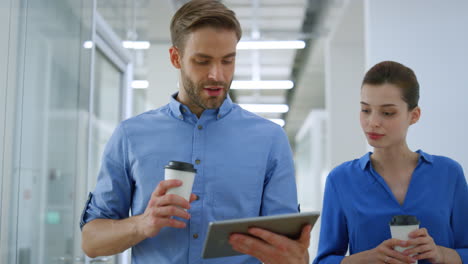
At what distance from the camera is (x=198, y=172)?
56.0 inches

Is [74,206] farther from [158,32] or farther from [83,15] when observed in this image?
[158,32]

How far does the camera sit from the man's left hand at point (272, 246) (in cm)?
112

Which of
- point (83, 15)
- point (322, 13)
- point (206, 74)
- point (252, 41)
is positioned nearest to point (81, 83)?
point (83, 15)

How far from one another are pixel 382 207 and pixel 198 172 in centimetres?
74

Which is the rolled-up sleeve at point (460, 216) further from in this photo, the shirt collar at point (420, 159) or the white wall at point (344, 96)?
the white wall at point (344, 96)

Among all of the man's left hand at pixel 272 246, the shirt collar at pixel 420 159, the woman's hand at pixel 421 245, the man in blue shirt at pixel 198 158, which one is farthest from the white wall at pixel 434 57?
the man's left hand at pixel 272 246

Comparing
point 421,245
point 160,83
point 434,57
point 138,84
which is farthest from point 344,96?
point 421,245

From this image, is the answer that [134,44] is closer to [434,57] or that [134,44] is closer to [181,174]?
[434,57]

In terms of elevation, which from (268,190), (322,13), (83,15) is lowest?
(268,190)

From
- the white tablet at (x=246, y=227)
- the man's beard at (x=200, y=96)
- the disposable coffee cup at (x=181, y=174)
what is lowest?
the white tablet at (x=246, y=227)

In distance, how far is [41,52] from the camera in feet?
7.59

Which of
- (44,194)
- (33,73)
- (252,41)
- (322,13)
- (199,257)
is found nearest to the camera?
(199,257)

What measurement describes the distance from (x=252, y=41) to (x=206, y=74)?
5250 millimetres

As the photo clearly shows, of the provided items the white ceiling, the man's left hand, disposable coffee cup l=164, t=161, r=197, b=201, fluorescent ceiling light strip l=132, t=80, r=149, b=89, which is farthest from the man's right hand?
fluorescent ceiling light strip l=132, t=80, r=149, b=89
